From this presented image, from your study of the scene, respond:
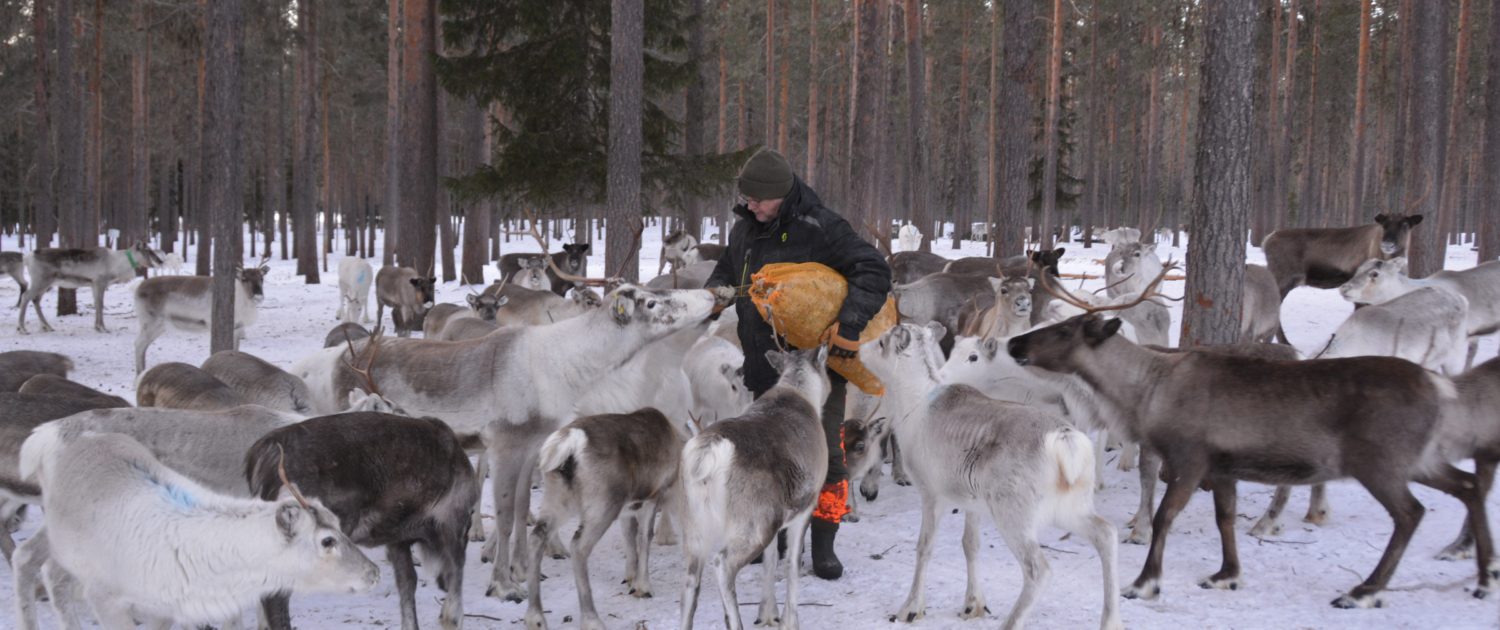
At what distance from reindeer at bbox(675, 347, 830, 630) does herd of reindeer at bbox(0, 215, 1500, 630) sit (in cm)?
1

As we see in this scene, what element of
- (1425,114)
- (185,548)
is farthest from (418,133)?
(1425,114)

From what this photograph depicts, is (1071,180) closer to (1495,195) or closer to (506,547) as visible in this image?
(1495,195)

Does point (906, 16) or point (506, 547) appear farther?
point (906, 16)

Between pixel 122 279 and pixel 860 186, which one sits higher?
pixel 860 186

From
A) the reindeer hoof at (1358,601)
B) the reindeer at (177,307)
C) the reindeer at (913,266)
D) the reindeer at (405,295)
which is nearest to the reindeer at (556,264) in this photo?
the reindeer at (405,295)

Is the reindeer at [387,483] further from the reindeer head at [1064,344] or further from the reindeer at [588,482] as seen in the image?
the reindeer head at [1064,344]

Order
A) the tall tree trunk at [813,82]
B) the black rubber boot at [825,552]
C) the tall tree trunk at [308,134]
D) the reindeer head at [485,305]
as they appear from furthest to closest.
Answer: the tall tree trunk at [813,82] → the tall tree trunk at [308,134] → the reindeer head at [485,305] → the black rubber boot at [825,552]

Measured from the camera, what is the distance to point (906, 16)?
22.5 m

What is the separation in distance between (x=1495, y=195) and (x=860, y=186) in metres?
10.8

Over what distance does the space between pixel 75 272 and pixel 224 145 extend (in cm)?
924

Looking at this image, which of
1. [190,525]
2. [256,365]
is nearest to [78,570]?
[190,525]

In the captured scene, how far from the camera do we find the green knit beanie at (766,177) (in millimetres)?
5234

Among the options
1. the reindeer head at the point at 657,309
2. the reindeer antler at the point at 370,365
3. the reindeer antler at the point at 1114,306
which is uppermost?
the reindeer antler at the point at 1114,306

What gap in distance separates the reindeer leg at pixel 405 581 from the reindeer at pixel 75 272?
1353cm
